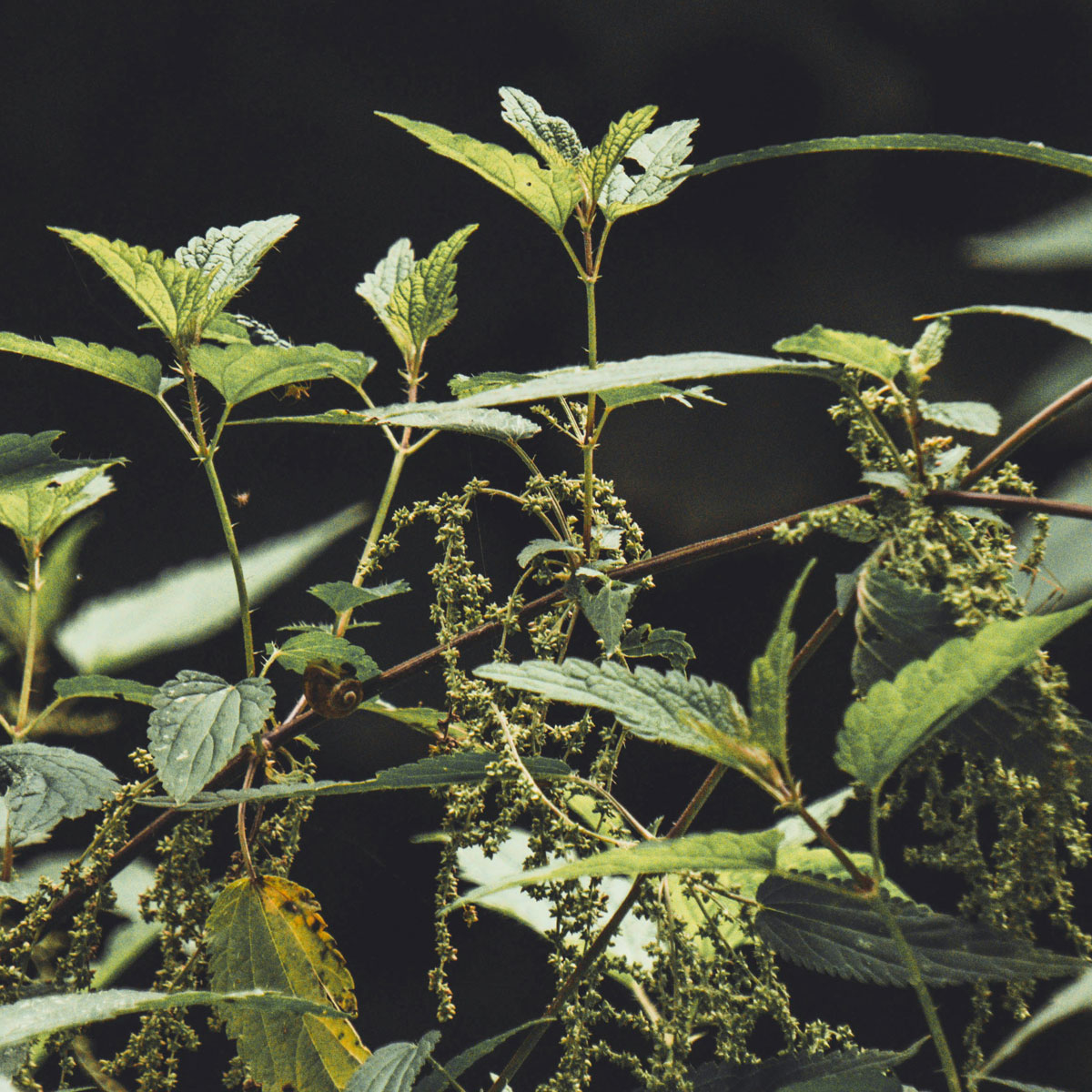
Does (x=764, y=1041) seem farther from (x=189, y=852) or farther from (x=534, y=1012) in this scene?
(x=189, y=852)

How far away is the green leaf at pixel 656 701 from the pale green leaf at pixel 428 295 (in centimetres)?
27

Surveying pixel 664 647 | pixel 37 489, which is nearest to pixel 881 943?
pixel 664 647

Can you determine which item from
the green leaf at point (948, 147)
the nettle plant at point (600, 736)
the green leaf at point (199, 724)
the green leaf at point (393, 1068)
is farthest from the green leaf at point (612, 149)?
the green leaf at point (393, 1068)

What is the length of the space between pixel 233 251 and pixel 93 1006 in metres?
0.37

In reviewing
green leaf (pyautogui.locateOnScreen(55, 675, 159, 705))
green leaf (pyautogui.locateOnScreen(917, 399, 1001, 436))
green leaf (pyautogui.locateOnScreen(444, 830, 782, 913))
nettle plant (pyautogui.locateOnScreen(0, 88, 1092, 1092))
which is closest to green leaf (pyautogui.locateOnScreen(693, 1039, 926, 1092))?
nettle plant (pyautogui.locateOnScreen(0, 88, 1092, 1092))

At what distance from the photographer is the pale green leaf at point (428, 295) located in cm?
52

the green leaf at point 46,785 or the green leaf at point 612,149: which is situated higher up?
the green leaf at point 612,149

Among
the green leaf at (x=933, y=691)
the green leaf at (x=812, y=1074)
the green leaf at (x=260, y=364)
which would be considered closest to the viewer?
the green leaf at (x=933, y=691)

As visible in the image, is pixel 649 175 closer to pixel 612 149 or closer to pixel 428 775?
pixel 612 149

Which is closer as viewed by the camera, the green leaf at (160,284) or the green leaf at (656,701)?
the green leaf at (656,701)

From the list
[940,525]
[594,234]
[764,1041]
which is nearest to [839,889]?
[940,525]

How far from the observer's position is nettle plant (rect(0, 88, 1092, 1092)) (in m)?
0.30

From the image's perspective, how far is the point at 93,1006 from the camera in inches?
12.8

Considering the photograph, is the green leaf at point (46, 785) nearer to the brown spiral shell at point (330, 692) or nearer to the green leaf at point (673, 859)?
the brown spiral shell at point (330, 692)
